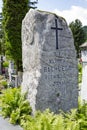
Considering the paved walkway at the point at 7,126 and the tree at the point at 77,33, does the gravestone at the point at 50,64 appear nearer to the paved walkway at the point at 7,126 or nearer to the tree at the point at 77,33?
the paved walkway at the point at 7,126

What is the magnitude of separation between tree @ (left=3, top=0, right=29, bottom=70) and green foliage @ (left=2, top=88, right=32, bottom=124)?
12826mm

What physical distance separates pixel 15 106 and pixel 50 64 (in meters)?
1.80

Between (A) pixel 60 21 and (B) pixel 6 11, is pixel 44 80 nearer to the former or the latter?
(A) pixel 60 21

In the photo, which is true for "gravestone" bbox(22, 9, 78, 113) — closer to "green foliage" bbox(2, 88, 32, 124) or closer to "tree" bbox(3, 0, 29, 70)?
"green foliage" bbox(2, 88, 32, 124)

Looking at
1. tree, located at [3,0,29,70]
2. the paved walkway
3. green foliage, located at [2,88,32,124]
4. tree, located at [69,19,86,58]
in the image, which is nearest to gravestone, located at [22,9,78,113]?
green foliage, located at [2,88,32,124]

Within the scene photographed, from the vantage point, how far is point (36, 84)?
33.3ft

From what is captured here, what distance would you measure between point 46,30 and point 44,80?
1.53 metres

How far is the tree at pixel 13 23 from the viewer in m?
24.3

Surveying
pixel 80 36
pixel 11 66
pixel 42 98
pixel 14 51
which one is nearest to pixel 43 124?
pixel 42 98

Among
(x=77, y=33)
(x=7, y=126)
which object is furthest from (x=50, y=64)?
(x=77, y=33)

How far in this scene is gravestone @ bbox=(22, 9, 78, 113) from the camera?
1016 cm

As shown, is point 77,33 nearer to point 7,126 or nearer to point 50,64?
point 50,64

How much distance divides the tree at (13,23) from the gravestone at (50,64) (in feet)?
44.5

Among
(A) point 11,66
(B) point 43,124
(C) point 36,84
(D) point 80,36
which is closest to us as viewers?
(B) point 43,124
